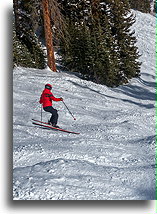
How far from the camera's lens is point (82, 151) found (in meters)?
5.98

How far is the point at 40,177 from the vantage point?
15.1ft

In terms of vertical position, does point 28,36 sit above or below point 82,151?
above

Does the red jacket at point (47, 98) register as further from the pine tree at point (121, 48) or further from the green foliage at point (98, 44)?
the pine tree at point (121, 48)

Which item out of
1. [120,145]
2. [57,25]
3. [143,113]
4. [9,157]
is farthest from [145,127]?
[57,25]

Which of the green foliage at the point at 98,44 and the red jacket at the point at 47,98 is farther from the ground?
the green foliage at the point at 98,44

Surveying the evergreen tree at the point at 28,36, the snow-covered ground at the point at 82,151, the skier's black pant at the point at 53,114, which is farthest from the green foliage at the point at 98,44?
the skier's black pant at the point at 53,114

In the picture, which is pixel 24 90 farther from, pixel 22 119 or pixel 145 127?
pixel 145 127

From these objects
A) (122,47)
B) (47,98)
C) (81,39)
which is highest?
(81,39)

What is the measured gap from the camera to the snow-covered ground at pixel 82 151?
4539 millimetres

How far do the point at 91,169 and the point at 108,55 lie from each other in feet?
41.0

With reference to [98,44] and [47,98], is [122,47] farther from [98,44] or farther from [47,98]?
[47,98]

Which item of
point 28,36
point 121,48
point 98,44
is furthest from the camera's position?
point 121,48

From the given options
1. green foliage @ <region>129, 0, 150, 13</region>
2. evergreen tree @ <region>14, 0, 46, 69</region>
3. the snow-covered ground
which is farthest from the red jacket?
green foliage @ <region>129, 0, 150, 13</region>

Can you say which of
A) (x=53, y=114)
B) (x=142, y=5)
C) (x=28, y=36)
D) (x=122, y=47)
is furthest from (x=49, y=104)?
(x=142, y=5)
